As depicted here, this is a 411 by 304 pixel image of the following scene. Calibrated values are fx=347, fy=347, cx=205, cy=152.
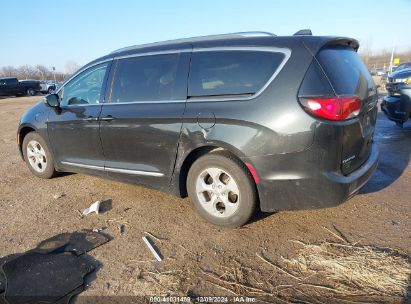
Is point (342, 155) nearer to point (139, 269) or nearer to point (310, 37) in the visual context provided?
point (310, 37)

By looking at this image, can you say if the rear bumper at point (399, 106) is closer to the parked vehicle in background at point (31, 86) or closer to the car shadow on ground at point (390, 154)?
the car shadow on ground at point (390, 154)

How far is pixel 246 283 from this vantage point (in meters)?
2.73

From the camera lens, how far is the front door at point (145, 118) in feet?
12.2

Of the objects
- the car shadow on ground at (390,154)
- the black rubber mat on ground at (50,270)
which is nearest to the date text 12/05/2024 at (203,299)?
the black rubber mat on ground at (50,270)

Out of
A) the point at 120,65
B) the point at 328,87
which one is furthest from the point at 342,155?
the point at 120,65

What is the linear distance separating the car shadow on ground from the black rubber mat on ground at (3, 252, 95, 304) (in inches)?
135

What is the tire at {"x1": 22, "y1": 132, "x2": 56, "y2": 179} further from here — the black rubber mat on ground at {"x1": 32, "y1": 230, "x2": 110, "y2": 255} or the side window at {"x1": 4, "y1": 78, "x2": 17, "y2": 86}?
the side window at {"x1": 4, "y1": 78, "x2": 17, "y2": 86}

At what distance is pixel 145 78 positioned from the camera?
4055mm

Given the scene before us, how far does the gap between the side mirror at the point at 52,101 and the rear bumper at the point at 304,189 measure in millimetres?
3178

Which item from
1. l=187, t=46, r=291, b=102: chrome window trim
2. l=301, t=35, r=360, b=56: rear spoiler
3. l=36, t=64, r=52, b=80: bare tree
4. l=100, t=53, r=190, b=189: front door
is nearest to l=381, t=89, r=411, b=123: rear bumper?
l=301, t=35, r=360, b=56: rear spoiler

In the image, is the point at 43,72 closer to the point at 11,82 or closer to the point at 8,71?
the point at 8,71

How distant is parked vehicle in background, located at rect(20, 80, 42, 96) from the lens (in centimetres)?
3170

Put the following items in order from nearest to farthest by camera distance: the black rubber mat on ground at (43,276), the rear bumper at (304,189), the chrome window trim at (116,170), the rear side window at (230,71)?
the black rubber mat on ground at (43,276) → the rear bumper at (304,189) → the rear side window at (230,71) → the chrome window trim at (116,170)

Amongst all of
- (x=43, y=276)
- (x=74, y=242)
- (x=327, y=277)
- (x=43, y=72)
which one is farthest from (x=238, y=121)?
(x=43, y=72)
